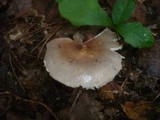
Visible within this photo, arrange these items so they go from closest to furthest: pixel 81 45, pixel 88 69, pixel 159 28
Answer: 1. pixel 88 69
2. pixel 81 45
3. pixel 159 28

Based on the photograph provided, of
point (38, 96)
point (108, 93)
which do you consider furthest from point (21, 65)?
point (108, 93)

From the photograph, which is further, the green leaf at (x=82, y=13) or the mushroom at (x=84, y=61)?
the green leaf at (x=82, y=13)

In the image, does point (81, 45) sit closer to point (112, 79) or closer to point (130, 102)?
Answer: point (112, 79)

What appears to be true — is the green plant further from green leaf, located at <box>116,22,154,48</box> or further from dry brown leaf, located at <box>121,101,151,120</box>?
dry brown leaf, located at <box>121,101,151,120</box>

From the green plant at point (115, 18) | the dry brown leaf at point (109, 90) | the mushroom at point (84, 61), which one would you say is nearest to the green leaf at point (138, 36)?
the green plant at point (115, 18)

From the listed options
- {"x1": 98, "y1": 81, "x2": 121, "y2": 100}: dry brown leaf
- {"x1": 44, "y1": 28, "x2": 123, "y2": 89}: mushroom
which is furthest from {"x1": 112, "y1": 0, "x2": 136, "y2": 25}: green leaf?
{"x1": 98, "y1": 81, "x2": 121, "y2": 100}: dry brown leaf

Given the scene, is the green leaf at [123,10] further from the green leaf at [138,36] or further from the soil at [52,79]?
the soil at [52,79]

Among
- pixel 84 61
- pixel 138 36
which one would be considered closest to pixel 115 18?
pixel 138 36
